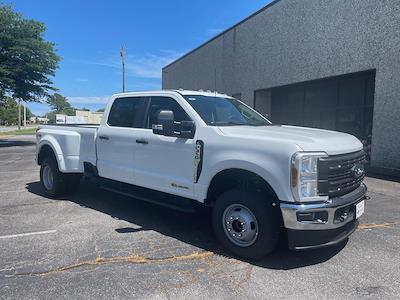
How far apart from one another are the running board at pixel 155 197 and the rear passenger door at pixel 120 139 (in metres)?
A: 0.18

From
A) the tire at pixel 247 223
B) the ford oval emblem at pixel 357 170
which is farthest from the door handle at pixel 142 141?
the ford oval emblem at pixel 357 170

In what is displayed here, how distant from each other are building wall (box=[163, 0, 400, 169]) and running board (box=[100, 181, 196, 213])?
2.13 meters

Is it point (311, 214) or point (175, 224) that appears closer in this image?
point (311, 214)

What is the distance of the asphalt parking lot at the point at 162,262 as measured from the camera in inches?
137

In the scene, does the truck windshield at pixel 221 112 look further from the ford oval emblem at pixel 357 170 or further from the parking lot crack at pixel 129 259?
the parking lot crack at pixel 129 259

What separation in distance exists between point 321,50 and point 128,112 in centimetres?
962

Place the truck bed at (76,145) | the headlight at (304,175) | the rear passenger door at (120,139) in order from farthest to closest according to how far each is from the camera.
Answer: the truck bed at (76,145) < the rear passenger door at (120,139) < the headlight at (304,175)

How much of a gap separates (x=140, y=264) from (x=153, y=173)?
1501 millimetres

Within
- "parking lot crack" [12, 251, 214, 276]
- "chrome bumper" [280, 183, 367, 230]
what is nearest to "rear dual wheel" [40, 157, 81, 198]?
"parking lot crack" [12, 251, 214, 276]

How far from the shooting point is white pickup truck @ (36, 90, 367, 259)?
3.78m

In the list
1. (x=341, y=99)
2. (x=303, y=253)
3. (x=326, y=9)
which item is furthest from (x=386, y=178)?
(x=303, y=253)

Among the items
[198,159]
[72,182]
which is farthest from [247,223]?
[72,182]

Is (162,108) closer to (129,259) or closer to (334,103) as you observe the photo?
(129,259)

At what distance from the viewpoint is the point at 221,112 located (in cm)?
521
